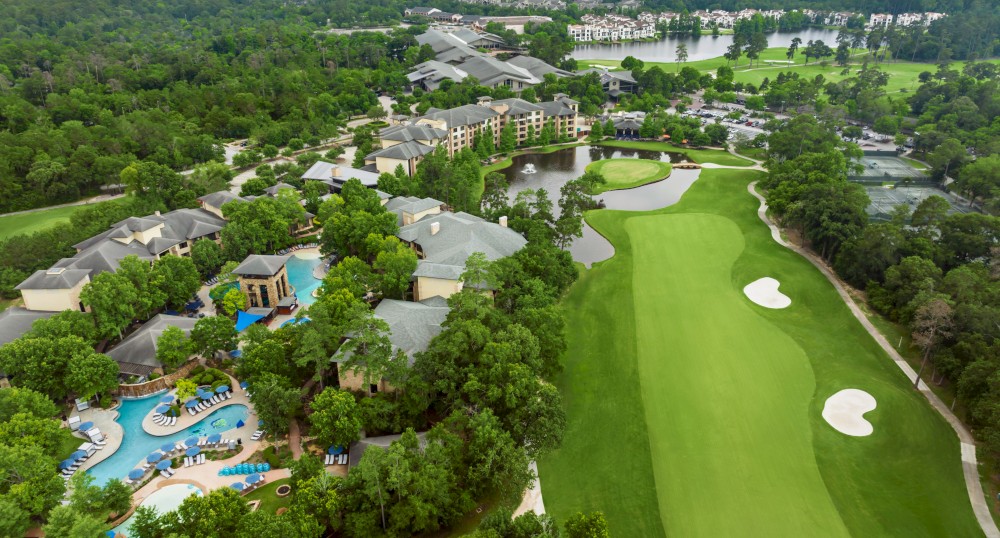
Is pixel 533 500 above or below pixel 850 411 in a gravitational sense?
above

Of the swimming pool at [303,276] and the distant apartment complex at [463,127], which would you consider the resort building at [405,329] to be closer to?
the swimming pool at [303,276]

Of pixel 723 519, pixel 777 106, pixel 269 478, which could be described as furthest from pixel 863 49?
pixel 269 478

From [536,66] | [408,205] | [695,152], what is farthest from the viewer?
[536,66]

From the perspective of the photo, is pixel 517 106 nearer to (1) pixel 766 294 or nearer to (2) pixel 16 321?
(1) pixel 766 294

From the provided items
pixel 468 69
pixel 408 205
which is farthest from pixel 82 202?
pixel 468 69

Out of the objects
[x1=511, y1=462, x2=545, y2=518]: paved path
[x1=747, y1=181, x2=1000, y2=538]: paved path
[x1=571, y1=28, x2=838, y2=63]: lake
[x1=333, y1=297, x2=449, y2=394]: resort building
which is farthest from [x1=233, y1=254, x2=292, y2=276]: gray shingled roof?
[x1=571, y1=28, x2=838, y2=63]: lake

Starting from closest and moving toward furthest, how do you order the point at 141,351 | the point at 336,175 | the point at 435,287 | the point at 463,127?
the point at 141,351 → the point at 435,287 → the point at 336,175 → the point at 463,127

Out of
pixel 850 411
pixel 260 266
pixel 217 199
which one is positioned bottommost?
pixel 850 411

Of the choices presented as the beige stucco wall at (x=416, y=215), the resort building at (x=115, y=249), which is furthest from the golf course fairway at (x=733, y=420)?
the resort building at (x=115, y=249)
